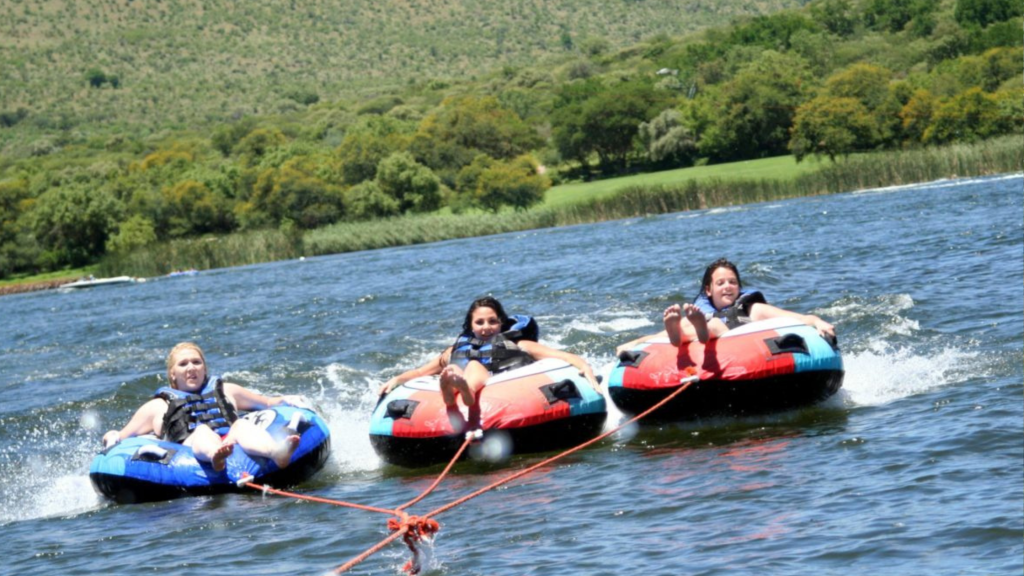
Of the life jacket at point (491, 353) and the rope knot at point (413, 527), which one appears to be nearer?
the rope knot at point (413, 527)

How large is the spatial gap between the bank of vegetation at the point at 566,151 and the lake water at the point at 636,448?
26.9 metres

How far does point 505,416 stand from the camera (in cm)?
1001

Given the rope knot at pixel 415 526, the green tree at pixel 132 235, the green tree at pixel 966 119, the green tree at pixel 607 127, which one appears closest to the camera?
the rope knot at pixel 415 526

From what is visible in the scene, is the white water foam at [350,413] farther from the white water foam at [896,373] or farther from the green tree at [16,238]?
the green tree at [16,238]

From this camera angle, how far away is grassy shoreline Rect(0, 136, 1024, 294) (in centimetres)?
4531

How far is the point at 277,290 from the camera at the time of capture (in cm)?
3366

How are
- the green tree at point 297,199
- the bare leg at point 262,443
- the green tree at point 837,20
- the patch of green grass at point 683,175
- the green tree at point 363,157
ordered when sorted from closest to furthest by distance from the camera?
1. the bare leg at point 262,443
2. the patch of green grass at point 683,175
3. the green tree at point 297,199
4. the green tree at point 363,157
5. the green tree at point 837,20

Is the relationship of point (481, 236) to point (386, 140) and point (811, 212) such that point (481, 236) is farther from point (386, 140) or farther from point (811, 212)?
point (386, 140)

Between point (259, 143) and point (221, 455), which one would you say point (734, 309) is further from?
point (259, 143)

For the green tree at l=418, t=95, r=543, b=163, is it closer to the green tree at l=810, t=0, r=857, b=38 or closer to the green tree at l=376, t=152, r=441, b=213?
the green tree at l=376, t=152, r=441, b=213

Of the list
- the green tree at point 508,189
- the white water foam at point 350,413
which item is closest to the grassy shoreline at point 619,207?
the green tree at point 508,189

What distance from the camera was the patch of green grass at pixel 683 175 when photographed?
209 feet

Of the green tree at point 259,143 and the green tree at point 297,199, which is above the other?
the green tree at point 259,143

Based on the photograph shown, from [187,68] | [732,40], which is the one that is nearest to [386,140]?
[732,40]
